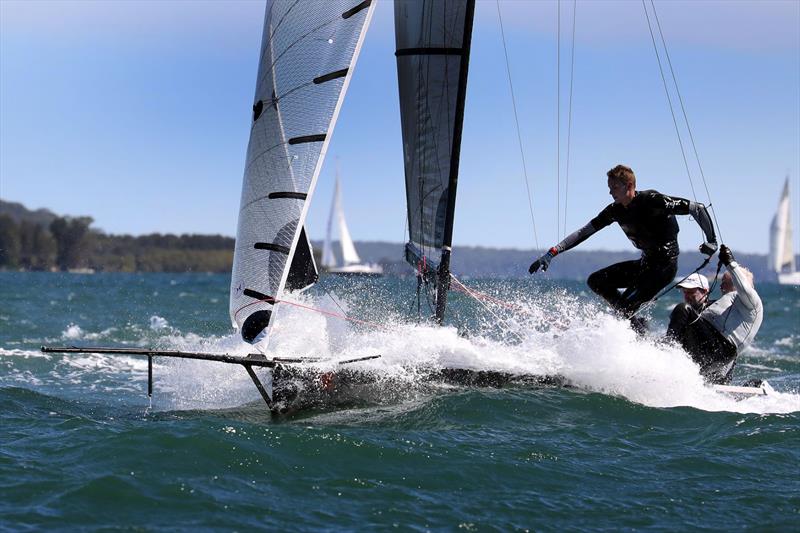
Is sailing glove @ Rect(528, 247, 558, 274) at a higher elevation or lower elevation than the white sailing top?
higher

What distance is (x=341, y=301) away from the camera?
9234mm

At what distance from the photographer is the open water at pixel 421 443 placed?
16.4 ft

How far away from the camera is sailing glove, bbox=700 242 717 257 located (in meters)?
7.71

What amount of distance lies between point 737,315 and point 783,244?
65683 millimetres

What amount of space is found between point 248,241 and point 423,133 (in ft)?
7.45

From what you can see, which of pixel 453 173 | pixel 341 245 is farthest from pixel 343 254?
pixel 453 173

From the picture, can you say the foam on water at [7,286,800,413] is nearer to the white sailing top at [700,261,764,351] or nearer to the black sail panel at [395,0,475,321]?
the white sailing top at [700,261,764,351]

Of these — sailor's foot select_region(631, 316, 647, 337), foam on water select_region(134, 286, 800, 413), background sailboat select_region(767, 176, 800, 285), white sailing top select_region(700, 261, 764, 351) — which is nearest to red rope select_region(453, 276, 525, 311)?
foam on water select_region(134, 286, 800, 413)

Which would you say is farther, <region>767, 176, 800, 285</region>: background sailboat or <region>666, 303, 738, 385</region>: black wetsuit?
<region>767, 176, 800, 285</region>: background sailboat

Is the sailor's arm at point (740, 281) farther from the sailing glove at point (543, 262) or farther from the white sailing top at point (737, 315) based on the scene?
the sailing glove at point (543, 262)

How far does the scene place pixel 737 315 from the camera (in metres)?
8.01

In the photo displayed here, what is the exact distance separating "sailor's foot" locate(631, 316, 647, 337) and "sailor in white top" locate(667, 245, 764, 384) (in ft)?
0.70

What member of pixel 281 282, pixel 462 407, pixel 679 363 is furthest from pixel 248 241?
pixel 679 363

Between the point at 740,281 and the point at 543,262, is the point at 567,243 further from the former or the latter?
the point at 740,281
